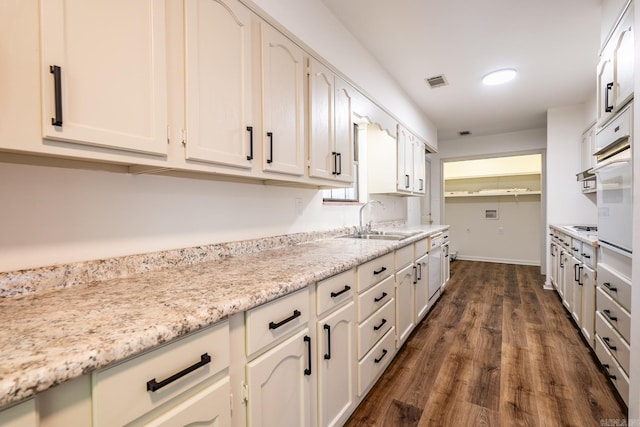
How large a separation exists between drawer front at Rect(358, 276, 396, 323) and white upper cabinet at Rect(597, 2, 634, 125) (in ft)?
5.32

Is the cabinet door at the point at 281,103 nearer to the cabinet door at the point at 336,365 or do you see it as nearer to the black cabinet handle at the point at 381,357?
the cabinet door at the point at 336,365

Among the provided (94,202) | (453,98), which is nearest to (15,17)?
(94,202)

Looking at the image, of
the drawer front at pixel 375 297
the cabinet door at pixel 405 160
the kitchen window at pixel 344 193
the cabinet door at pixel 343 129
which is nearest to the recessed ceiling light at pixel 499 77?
the cabinet door at pixel 405 160

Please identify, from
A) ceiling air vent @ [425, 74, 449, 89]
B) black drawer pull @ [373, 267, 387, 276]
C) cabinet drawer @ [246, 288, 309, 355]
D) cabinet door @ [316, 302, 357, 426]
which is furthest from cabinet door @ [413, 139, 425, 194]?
cabinet drawer @ [246, 288, 309, 355]

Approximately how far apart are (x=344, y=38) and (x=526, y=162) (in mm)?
5420

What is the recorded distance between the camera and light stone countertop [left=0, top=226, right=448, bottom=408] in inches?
20.9

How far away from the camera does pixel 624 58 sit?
158 cm

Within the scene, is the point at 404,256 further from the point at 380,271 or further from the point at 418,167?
the point at 418,167

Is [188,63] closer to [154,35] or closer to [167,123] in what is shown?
[154,35]

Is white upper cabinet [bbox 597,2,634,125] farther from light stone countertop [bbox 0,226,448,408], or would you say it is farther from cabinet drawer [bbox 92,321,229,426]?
cabinet drawer [bbox 92,321,229,426]

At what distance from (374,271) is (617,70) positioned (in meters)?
1.80

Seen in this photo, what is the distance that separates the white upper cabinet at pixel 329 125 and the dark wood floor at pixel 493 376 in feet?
4.73

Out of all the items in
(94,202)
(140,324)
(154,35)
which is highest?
(154,35)

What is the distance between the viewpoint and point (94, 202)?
109cm
